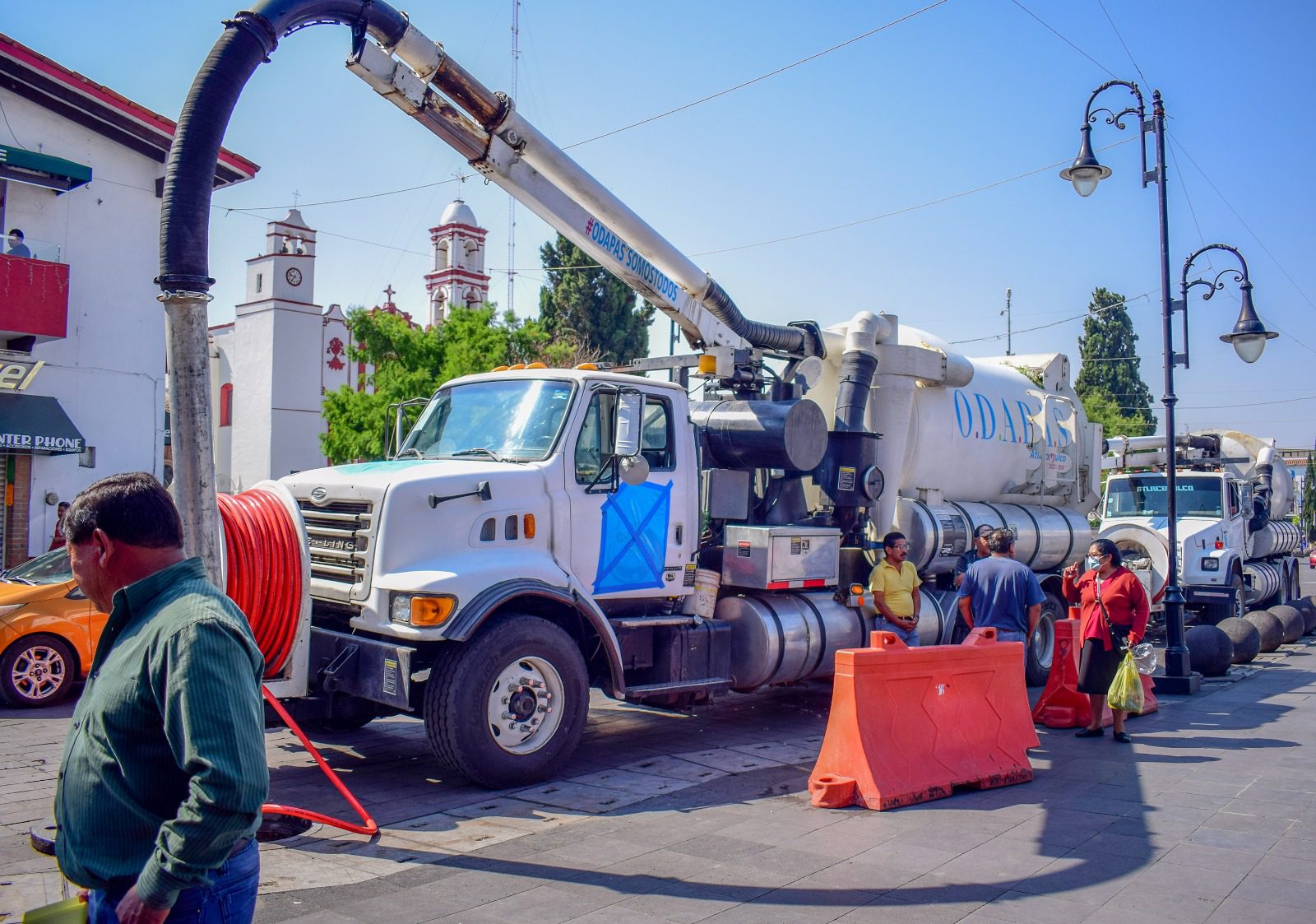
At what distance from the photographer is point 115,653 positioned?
2.65 meters

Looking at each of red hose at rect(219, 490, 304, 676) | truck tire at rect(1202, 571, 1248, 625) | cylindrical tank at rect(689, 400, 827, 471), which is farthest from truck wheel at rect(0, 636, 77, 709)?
truck tire at rect(1202, 571, 1248, 625)

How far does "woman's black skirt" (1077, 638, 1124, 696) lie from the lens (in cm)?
938

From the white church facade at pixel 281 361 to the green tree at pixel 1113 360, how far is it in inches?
1822

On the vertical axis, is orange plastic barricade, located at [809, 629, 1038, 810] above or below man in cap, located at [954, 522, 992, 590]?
below

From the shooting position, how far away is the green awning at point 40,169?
1892 centimetres

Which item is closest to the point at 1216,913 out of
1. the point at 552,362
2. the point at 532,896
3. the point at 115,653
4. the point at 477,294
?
the point at 532,896

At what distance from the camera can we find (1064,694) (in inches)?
406

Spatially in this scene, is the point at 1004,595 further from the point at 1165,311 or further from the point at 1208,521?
the point at 1208,521

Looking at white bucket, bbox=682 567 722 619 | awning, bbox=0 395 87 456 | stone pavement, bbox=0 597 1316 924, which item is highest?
awning, bbox=0 395 87 456

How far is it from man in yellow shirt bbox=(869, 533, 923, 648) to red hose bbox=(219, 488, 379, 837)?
5.36 meters

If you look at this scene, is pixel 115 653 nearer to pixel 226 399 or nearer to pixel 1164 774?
pixel 1164 774

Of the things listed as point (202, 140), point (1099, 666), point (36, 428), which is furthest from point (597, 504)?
point (36, 428)

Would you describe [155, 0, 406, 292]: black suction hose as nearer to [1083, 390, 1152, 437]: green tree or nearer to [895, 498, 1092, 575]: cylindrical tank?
[895, 498, 1092, 575]: cylindrical tank

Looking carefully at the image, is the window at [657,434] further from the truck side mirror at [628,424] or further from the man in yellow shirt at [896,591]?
the man in yellow shirt at [896,591]
